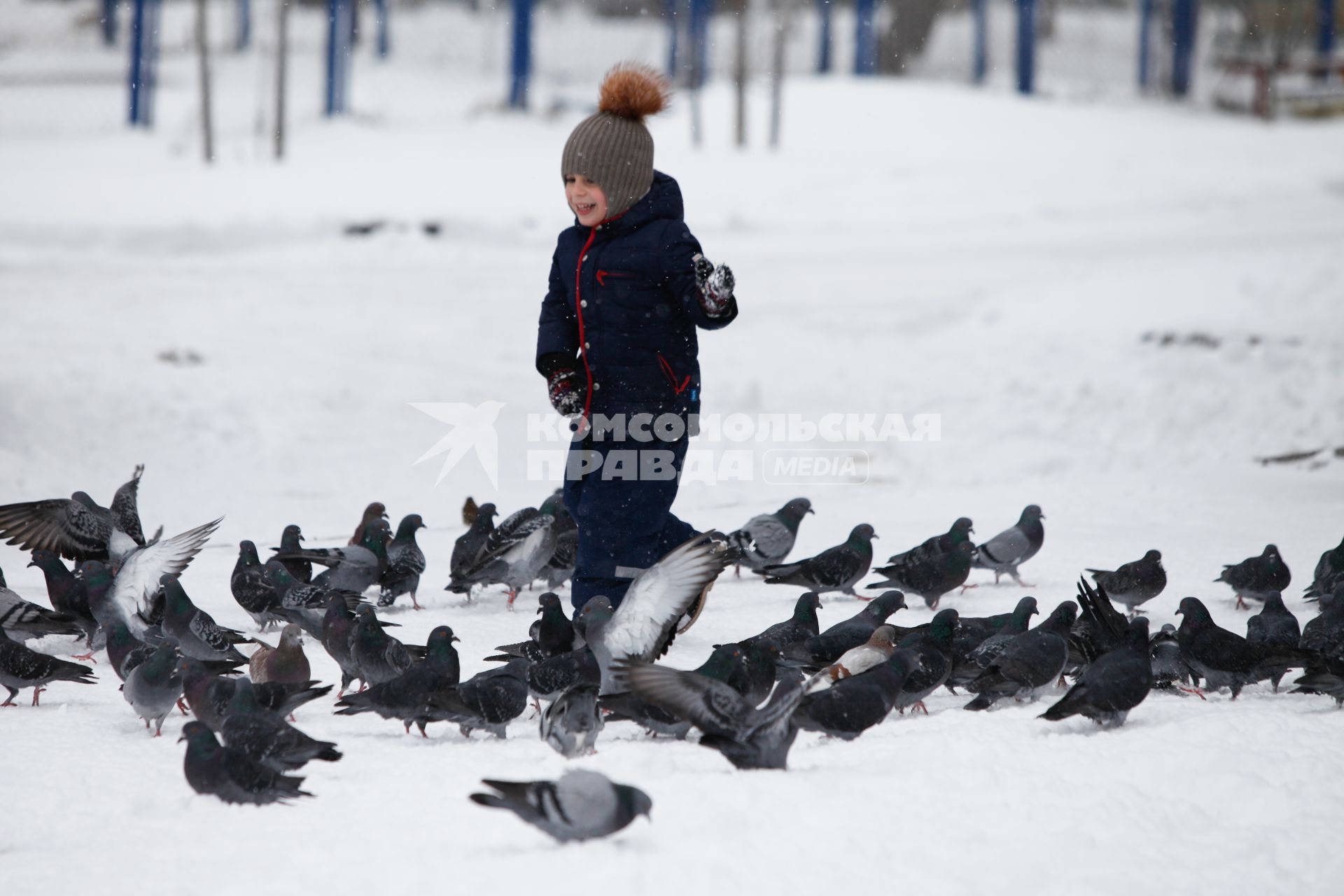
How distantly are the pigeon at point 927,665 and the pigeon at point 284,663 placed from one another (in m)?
2.10

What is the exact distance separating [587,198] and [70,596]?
2.61 metres

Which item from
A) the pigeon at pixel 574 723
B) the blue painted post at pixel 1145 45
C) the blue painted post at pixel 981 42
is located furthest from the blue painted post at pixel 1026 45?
the pigeon at pixel 574 723

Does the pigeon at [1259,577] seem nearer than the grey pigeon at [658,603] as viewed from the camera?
No

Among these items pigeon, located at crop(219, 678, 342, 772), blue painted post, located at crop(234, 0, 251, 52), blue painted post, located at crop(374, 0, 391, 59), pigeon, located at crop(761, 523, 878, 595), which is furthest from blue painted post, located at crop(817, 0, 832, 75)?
pigeon, located at crop(219, 678, 342, 772)

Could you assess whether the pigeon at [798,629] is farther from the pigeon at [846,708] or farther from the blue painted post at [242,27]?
the blue painted post at [242,27]

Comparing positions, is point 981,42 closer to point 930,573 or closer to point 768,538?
point 768,538

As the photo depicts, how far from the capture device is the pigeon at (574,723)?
3.89 meters

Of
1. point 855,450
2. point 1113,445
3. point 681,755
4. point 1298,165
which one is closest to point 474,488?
point 855,450

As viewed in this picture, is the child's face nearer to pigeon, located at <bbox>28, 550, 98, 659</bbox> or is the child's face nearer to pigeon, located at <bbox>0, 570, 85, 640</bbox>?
pigeon, located at <bbox>28, 550, 98, 659</bbox>

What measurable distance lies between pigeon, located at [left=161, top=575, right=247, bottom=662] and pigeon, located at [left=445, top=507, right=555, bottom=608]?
120 centimetres

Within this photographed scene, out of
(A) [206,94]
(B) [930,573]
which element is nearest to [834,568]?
(B) [930,573]

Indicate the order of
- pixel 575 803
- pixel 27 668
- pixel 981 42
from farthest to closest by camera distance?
pixel 981 42 → pixel 27 668 → pixel 575 803

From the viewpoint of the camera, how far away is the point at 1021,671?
447 cm

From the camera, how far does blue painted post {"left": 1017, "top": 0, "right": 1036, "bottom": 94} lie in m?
24.9
